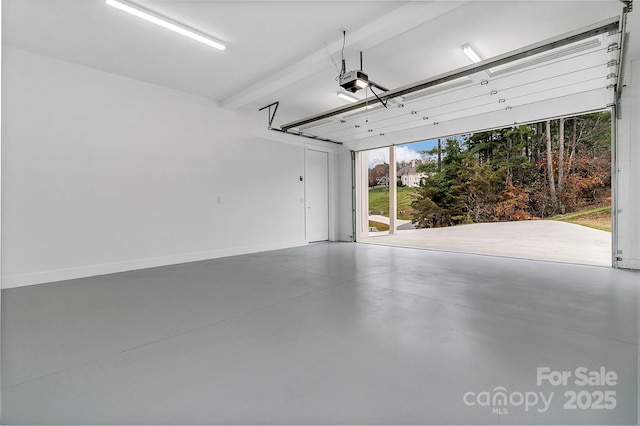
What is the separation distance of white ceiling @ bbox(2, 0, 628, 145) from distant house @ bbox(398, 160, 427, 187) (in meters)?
12.1

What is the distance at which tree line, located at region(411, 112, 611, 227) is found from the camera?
43.5ft

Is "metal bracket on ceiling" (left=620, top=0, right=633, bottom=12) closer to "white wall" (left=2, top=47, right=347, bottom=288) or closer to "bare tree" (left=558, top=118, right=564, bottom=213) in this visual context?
"white wall" (left=2, top=47, right=347, bottom=288)

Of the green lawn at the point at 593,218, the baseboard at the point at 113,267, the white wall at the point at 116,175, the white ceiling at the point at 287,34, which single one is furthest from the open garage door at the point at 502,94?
the green lawn at the point at 593,218

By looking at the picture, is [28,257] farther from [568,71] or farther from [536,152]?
[536,152]

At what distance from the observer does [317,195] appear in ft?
29.7

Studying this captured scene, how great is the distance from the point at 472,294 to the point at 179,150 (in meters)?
5.81

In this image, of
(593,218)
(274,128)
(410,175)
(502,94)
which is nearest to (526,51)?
(502,94)

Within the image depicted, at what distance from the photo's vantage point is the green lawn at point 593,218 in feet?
40.7

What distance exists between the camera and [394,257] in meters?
6.33

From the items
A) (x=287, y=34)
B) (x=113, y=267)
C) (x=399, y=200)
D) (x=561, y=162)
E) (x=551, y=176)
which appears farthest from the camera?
(x=399, y=200)

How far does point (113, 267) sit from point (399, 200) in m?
15.1

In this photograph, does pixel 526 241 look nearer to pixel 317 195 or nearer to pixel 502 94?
pixel 502 94

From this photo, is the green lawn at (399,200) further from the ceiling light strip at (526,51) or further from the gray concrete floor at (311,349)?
the gray concrete floor at (311,349)

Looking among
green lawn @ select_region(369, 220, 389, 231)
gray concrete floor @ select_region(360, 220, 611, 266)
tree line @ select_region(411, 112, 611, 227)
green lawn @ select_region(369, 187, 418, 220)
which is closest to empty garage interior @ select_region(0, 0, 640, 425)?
gray concrete floor @ select_region(360, 220, 611, 266)
